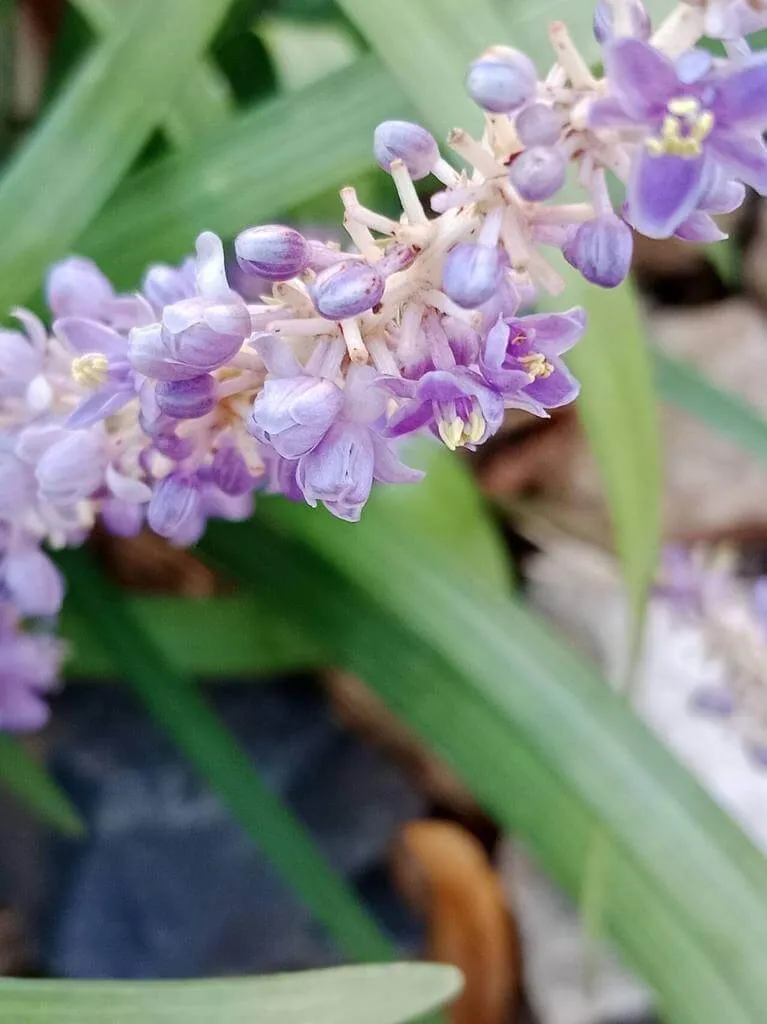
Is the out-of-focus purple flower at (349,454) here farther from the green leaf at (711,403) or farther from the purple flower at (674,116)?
the green leaf at (711,403)

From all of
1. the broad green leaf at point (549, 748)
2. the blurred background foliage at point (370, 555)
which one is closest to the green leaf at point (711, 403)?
the blurred background foliage at point (370, 555)

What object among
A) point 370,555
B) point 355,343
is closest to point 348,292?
point 355,343

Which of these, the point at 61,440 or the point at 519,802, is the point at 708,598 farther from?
the point at 61,440

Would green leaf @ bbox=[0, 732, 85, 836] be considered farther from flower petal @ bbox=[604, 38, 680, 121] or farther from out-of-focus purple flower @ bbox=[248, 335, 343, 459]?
flower petal @ bbox=[604, 38, 680, 121]

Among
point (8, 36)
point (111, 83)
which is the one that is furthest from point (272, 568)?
point (8, 36)

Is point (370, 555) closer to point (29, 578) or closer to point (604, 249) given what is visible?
point (29, 578)

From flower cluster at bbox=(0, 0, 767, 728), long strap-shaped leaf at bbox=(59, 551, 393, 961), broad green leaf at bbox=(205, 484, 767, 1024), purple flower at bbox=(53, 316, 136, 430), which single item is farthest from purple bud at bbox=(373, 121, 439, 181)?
long strap-shaped leaf at bbox=(59, 551, 393, 961)

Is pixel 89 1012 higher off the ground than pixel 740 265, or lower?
higher
